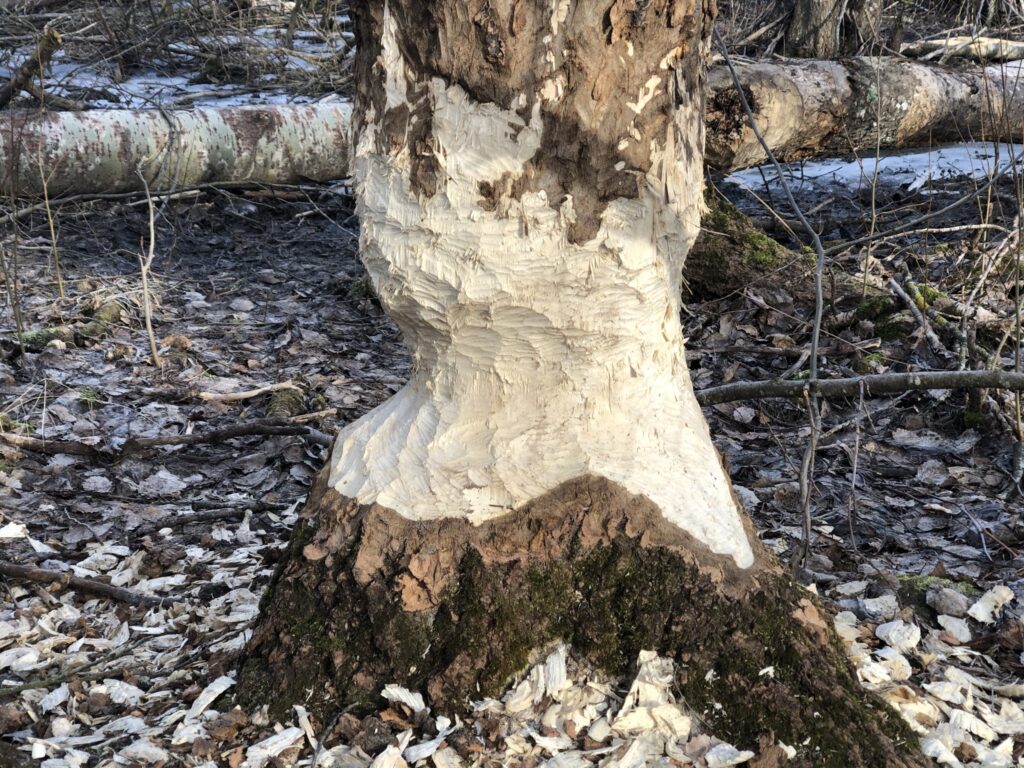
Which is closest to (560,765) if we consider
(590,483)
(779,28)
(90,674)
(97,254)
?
(590,483)

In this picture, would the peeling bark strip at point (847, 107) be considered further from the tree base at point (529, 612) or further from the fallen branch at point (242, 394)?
the tree base at point (529, 612)

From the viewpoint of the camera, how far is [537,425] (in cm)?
175

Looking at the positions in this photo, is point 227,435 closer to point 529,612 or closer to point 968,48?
point 529,612

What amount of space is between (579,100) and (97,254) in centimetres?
434

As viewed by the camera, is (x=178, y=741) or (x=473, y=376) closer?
(x=178, y=741)

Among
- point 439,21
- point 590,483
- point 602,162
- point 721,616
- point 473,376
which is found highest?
point 439,21

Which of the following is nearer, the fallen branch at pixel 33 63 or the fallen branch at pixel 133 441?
the fallen branch at pixel 133 441

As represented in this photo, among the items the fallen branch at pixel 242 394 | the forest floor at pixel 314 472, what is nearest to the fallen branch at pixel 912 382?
the forest floor at pixel 314 472

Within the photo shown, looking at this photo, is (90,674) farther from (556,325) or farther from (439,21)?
(439,21)

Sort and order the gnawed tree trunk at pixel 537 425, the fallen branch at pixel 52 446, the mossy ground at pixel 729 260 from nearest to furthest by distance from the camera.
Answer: the gnawed tree trunk at pixel 537 425 → the fallen branch at pixel 52 446 → the mossy ground at pixel 729 260

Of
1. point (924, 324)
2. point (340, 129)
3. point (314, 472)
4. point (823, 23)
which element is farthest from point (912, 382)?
point (340, 129)

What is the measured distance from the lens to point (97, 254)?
519cm

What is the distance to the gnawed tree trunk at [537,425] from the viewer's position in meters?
1.56

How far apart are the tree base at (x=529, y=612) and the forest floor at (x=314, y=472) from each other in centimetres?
5
